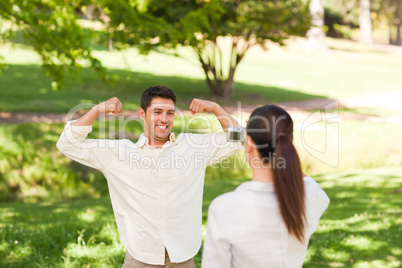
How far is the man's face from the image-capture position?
3.32 meters

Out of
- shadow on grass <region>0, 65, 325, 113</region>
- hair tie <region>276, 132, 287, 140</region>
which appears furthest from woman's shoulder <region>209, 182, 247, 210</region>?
shadow on grass <region>0, 65, 325, 113</region>

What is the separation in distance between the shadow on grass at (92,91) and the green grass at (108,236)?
688 cm

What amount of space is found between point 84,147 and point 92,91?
17.2 m

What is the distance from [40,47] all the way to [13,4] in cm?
140

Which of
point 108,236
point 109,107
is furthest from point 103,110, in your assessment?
point 108,236

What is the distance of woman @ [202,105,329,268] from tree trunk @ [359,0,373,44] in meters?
54.3

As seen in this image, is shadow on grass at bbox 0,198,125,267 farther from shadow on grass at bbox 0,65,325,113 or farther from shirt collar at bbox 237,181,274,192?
shadow on grass at bbox 0,65,325,113

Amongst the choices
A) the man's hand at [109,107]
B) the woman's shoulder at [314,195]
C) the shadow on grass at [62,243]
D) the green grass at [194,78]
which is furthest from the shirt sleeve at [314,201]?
the green grass at [194,78]

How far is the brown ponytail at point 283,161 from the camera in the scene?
2.26m

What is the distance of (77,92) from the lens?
19.4 m

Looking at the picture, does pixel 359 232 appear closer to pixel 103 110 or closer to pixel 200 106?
pixel 200 106

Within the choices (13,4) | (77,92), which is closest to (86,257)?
(13,4)

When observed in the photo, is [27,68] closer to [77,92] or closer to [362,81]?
[77,92]

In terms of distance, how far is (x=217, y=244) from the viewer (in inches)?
91.7
